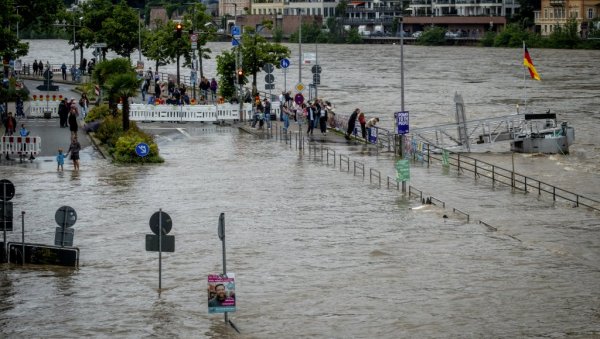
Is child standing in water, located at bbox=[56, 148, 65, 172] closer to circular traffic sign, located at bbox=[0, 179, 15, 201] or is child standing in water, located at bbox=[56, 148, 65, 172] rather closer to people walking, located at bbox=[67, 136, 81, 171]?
people walking, located at bbox=[67, 136, 81, 171]

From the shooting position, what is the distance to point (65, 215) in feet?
91.0

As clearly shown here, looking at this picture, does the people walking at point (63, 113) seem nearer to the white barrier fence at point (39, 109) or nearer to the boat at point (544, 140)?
the white barrier fence at point (39, 109)

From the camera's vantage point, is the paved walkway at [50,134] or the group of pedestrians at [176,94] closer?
the paved walkway at [50,134]

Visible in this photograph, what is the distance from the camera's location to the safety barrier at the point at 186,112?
198ft

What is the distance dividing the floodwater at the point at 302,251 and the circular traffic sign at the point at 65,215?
122 cm

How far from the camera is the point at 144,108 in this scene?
198 ft

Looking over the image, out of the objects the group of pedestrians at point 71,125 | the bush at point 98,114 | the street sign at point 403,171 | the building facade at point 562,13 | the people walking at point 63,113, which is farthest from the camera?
the building facade at point 562,13

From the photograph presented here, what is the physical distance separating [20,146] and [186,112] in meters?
15.0

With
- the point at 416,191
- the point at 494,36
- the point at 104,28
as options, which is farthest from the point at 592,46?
the point at 416,191

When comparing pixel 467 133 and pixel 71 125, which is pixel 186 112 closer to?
pixel 71 125

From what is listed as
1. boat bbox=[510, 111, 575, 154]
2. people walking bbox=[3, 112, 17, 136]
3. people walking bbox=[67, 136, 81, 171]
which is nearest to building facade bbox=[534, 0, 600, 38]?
boat bbox=[510, 111, 575, 154]

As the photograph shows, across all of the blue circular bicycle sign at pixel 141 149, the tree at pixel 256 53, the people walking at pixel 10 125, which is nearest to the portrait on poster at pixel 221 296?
the blue circular bicycle sign at pixel 141 149

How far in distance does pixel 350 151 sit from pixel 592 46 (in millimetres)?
121957

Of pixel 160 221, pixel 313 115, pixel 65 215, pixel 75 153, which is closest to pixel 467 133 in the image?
pixel 313 115
